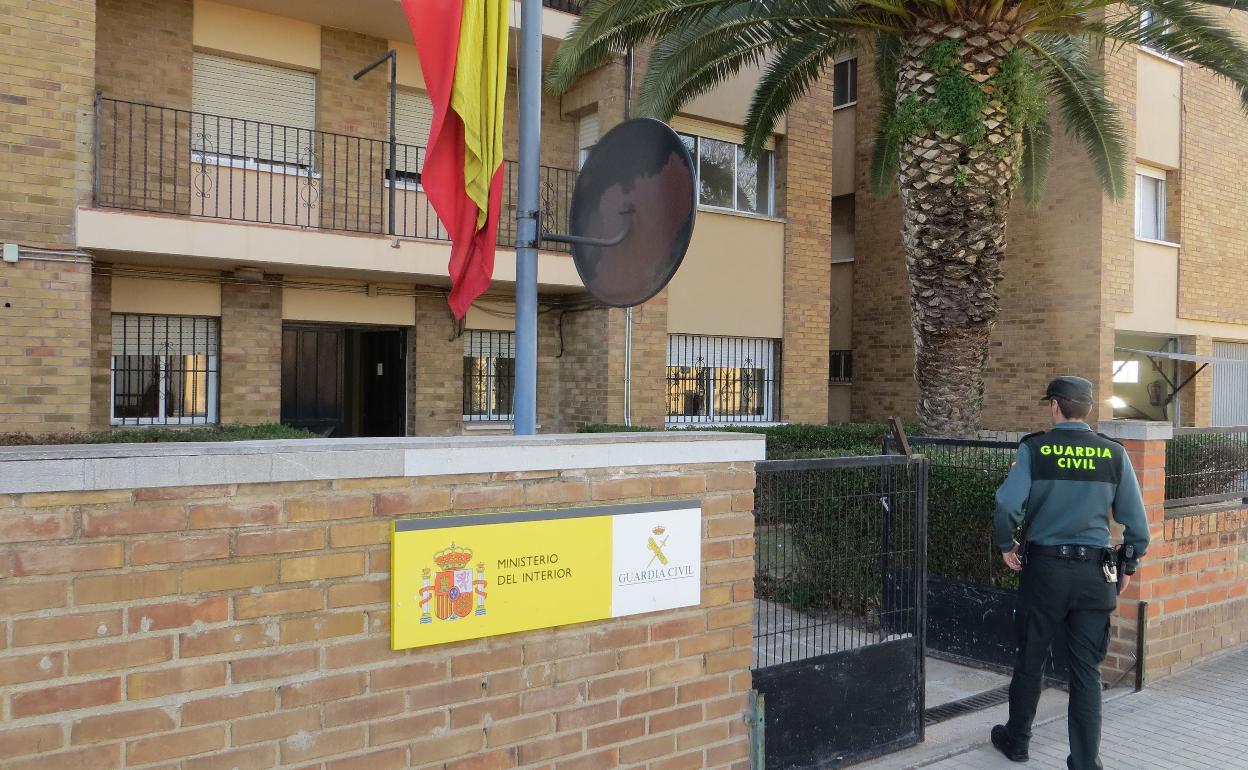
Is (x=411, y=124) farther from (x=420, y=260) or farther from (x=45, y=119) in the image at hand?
(x=45, y=119)

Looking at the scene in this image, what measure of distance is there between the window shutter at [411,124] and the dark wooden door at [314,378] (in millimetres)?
A: 2387

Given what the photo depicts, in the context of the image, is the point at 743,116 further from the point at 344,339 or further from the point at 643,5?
the point at 344,339

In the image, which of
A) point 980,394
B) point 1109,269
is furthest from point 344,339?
point 1109,269

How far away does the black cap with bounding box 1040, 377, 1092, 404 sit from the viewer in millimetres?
4727

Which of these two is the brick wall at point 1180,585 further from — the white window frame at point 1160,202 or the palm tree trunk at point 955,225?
the white window frame at point 1160,202

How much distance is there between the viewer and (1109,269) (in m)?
14.7

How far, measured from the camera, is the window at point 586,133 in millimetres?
13180

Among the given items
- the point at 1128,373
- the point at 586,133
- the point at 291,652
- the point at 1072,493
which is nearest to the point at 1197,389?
the point at 1128,373

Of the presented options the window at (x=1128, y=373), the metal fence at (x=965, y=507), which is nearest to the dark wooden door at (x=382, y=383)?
the metal fence at (x=965, y=507)

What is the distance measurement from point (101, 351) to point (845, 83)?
1349 centimetres

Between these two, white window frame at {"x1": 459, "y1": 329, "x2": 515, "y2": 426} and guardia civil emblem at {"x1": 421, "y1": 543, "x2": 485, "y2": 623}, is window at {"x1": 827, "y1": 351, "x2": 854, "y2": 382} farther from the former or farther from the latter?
guardia civil emblem at {"x1": 421, "y1": 543, "x2": 485, "y2": 623}

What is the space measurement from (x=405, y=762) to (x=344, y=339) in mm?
10073

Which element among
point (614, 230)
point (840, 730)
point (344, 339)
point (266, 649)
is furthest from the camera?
point (344, 339)

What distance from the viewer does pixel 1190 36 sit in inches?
384
